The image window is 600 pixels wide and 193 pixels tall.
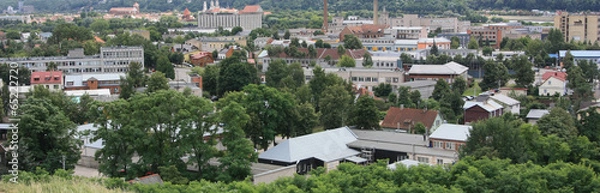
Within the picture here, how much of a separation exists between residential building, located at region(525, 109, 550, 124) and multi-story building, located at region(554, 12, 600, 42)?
754 inches

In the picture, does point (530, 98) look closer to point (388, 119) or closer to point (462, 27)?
point (388, 119)

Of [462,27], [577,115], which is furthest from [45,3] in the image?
[577,115]

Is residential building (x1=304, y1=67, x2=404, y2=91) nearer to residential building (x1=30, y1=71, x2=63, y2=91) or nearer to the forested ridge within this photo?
residential building (x1=30, y1=71, x2=63, y2=91)

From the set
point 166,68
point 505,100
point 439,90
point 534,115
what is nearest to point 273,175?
point 534,115

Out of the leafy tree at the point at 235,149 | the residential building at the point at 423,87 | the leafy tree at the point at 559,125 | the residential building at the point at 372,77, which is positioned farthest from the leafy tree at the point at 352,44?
the leafy tree at the point at 235,149

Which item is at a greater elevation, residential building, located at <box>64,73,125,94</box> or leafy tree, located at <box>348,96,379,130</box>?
residential building, located at <box>64,73,125,94</box>

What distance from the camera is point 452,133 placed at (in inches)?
499

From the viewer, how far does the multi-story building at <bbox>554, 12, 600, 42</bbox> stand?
3397cm

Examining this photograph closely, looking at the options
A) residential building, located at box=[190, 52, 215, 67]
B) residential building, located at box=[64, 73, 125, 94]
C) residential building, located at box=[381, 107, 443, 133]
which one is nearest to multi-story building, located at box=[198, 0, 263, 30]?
residential building, located at box=[190, 52, 215, 67]

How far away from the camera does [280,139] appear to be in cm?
1441

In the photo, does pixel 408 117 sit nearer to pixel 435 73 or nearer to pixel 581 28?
pixel 435 73

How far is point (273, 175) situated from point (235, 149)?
65 centimetres

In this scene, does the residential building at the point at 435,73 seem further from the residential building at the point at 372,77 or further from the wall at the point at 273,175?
the wall at the point at 273,175

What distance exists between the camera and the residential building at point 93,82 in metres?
20.0
